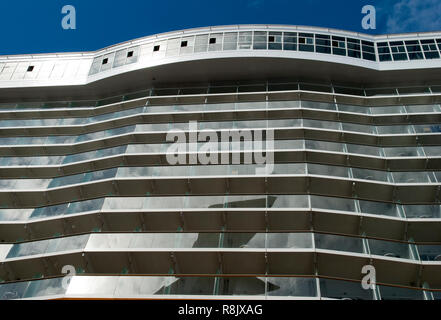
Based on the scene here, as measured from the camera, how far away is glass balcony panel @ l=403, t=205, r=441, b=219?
21.7m

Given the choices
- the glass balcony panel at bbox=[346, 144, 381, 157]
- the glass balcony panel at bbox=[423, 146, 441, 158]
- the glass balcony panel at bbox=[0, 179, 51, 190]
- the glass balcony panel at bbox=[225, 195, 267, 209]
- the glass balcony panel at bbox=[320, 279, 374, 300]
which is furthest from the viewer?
the glass balcony panel at bbox=[0, 179, 51, 190]

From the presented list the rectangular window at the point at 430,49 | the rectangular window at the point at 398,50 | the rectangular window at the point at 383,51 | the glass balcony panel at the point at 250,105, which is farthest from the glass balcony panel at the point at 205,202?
the rectangular window at the point at 430,49

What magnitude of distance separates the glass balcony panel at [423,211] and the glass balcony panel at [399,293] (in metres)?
5.62

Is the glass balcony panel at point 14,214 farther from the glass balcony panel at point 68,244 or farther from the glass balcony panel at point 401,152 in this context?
the glass balcony panel at point 401,152

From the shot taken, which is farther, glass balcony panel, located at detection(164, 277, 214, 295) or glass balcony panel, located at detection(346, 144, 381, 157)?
glass balcony panel, located at detection(346, 144, 381, 157)

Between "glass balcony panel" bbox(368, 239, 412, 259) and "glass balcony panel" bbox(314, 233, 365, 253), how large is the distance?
536 millimetres

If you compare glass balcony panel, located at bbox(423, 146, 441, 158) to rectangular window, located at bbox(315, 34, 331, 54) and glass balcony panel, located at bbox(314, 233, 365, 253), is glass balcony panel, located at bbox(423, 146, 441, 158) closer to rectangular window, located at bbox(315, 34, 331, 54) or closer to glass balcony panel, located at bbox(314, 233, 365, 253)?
glass balcony panel, located at bbox(314, 233, 365, 253)

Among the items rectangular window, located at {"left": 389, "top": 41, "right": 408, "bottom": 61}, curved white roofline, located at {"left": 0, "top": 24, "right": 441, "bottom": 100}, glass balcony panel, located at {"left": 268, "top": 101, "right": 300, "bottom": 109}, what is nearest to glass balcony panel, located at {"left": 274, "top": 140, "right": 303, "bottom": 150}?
glass balcony panel, located at {"left": 268, "top": 101, "right": 300, "bottom": 109}

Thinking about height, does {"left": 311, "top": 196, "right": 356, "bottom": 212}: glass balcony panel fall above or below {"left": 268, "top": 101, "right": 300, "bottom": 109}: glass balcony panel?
below

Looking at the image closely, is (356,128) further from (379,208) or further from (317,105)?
(379,208)

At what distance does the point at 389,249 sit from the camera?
19.4 m

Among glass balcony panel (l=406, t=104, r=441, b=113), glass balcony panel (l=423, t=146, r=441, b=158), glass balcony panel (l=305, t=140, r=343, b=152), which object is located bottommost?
glass balcony panel (l=423, t=146, r=441, b=158)

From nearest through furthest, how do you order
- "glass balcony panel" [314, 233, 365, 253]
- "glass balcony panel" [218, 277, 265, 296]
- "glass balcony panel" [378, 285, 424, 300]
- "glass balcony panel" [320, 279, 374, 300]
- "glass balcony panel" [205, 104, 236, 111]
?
"glass balcony panel" [320, 279, 374, 300] < "glass balcony panel" [378, 285, 424, 300] < "glass balcony panel" [218, 277, 265, 296] < "glass balcony panel" [314, 233, 365, 253] < "glass balcony panel" [205, 104, 236, 111]

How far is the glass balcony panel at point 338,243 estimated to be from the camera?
63.6 feet
